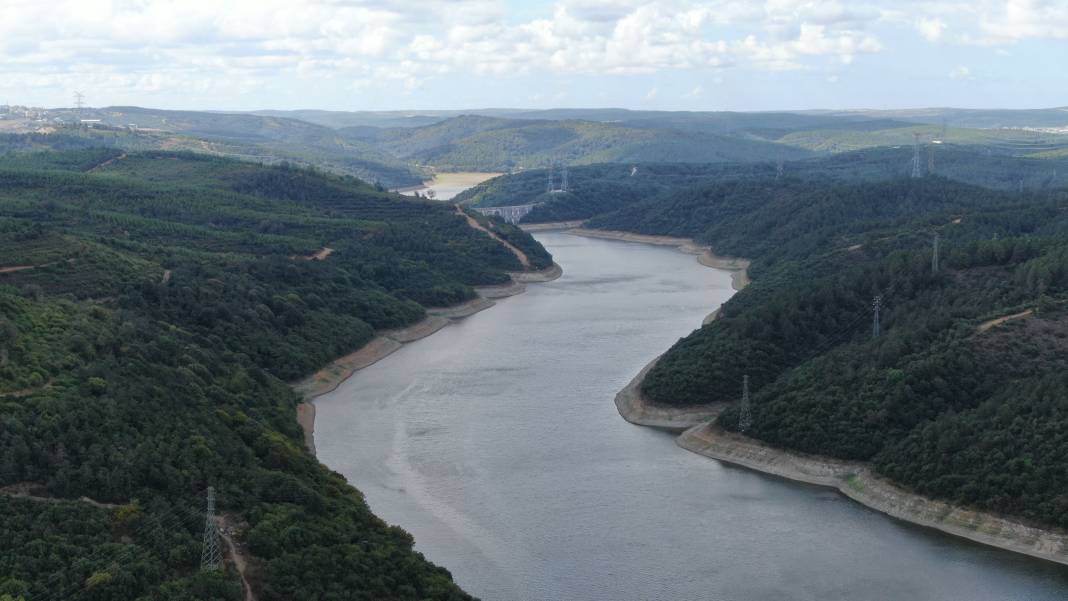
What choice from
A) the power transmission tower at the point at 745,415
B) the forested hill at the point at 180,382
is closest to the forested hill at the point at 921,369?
the power transmission tower at the point at 745,415

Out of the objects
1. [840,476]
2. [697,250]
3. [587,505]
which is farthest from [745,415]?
[697,250]

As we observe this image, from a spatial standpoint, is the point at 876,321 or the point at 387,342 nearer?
the point at 876,321

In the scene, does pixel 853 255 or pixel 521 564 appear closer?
pixel 521 564

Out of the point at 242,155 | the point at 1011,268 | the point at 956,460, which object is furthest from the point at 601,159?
the point at 956,460

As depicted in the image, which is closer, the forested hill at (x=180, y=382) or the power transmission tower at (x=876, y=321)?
the forested hill at (x=180, y=382)

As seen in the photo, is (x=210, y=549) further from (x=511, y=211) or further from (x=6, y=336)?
(x=511, y=211)

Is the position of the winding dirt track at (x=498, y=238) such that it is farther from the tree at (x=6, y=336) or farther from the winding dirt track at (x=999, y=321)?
the tree at (x=6, y=336)

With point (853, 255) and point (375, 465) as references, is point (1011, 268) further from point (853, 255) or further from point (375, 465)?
point (375, 465)
